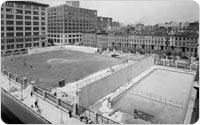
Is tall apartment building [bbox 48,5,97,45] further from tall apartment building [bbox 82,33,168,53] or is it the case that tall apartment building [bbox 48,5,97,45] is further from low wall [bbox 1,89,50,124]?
low wall [bbox 1,89,50,124]

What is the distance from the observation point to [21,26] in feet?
161

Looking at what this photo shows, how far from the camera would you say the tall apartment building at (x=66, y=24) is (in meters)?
67.2

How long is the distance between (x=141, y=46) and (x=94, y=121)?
157 ft

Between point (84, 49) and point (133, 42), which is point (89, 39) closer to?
point (84, 49)

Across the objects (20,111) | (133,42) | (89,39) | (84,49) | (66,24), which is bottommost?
(20,111)

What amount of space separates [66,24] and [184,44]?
42449 mm

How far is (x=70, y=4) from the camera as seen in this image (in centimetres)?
7438

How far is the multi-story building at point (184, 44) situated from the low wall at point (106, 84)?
2559cm

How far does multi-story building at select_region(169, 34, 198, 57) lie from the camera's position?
159 ft

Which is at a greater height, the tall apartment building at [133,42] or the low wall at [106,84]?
the tall apartment building at [133,42]

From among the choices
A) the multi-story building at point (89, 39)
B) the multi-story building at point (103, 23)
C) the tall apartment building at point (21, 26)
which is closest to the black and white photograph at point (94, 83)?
the tall apartment building at point (21, 26)

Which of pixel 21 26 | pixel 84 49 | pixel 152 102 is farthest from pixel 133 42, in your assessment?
pixel 152 102

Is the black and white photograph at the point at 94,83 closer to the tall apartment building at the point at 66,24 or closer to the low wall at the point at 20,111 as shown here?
the low wall at the point at 20,111

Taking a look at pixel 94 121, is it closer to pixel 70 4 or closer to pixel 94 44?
pixel 94 44
